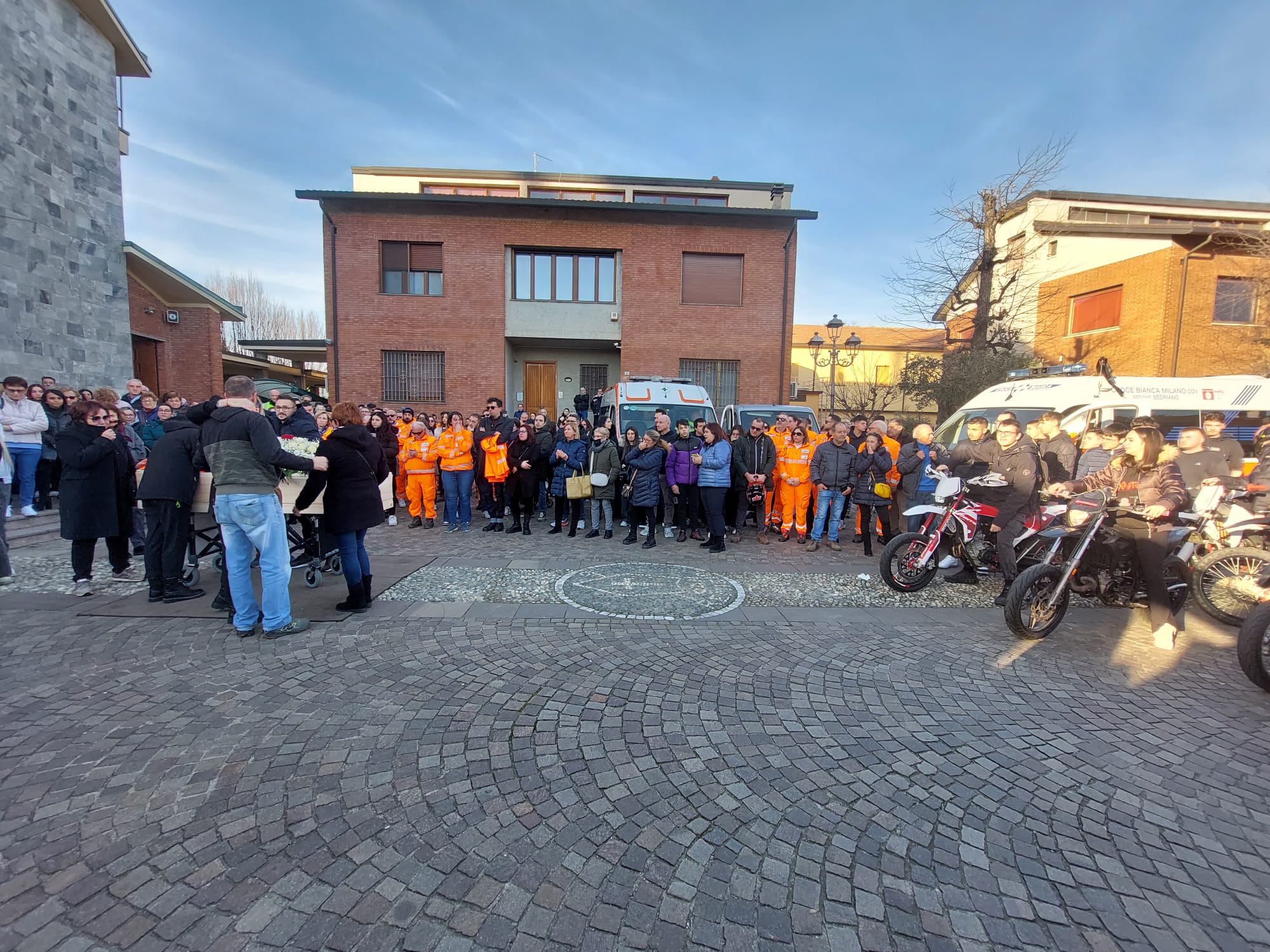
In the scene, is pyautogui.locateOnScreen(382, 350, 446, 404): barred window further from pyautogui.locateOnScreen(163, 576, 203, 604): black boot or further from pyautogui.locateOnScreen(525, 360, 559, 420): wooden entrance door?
pyautogui.locateOnScreen(163, 576, 203, 604): black boot

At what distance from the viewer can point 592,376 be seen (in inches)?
828

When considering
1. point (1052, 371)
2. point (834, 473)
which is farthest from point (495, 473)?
point (1052, 371)

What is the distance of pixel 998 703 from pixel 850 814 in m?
1.76

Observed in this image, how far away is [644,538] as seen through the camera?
8.63 metres

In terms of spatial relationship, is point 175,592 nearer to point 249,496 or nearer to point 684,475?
point 249,496

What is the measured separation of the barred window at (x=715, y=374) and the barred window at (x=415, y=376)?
835cm

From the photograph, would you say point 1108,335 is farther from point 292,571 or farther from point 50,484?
point 50,484

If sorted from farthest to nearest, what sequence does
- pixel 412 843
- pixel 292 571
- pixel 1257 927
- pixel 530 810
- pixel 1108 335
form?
pixel 1108 335
pixel 292 571
pixel 530 810
pixel 412 843
pixel 1257 927

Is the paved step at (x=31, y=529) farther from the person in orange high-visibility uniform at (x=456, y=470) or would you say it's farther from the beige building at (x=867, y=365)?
the beige building at (x=867, y=365)

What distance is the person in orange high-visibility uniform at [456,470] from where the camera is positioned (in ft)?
29.0

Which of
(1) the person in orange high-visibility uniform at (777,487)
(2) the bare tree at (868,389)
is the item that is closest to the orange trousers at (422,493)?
(1) the person in orange high-visibility uniform at (777,487)

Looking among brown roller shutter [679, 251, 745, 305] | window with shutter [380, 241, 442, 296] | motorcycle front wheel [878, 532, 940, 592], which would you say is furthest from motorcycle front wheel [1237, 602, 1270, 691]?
window with shutter [380, 241, 442, 296]

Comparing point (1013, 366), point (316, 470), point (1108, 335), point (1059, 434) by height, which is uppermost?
point (1108, 335)

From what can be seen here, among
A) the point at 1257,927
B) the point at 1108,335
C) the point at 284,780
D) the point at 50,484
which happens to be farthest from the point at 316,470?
the point at 1108,335
